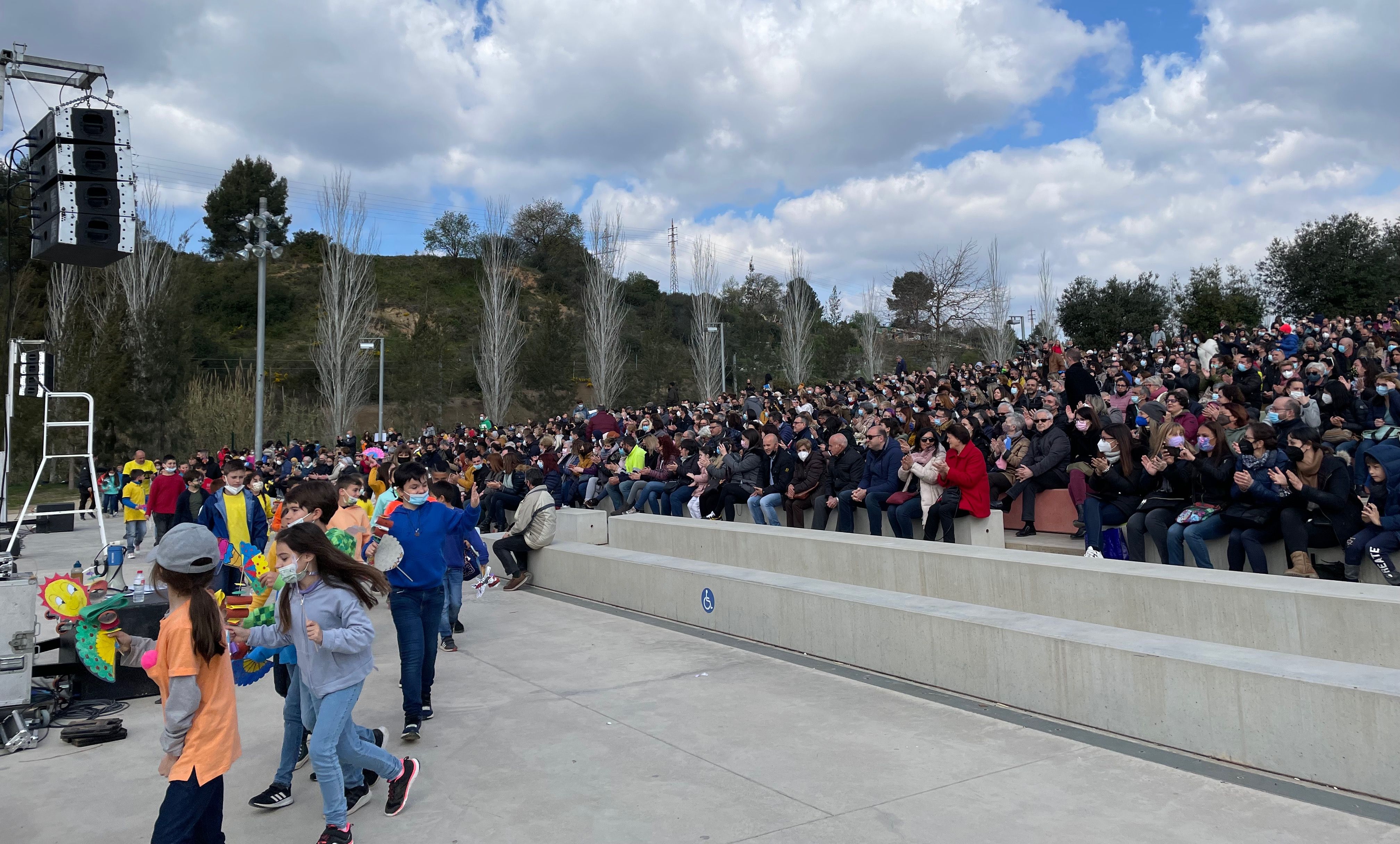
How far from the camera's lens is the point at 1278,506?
25.0 feet

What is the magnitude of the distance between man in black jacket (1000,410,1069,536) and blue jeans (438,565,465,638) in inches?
248

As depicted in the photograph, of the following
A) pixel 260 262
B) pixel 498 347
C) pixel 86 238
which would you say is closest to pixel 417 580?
pixel 86 238

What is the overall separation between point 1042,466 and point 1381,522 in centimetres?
365

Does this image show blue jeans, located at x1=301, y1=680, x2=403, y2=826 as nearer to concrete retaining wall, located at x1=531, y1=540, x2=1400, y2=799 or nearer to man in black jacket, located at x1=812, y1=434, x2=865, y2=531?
concrete retaining wall, located at x1=531, y1=540, x2=1400, y2=799

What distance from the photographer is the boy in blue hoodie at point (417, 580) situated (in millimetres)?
6066

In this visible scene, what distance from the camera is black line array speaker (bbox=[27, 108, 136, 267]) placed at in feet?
28.2

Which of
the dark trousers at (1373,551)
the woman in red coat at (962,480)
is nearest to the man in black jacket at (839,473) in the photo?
the woman in red coat at (962,480)

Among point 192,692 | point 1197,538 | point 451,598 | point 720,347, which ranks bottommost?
point 451,598

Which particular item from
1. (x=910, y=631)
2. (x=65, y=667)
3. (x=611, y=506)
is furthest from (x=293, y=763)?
(x=611, y=506)

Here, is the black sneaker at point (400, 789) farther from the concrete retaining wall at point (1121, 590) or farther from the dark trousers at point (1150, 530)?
the dark trousers at point (1150, 530)

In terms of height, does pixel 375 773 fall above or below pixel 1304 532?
below

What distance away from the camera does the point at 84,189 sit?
28.5ft

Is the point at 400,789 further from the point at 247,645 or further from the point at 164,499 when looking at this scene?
the point at 164,499

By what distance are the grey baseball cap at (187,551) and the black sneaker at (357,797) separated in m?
1.74
